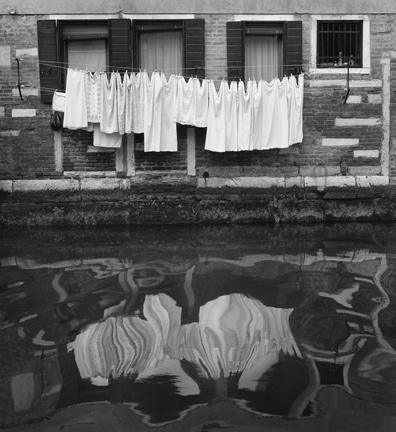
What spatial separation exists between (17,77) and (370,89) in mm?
5575

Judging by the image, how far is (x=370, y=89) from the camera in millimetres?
10625

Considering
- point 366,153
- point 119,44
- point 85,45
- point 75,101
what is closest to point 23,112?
point 75,101

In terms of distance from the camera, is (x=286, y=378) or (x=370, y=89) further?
(x=370, y=89)

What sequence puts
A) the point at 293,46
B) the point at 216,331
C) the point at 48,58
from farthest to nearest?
the point at 293,46, the point at 48,58, the point at 216,331

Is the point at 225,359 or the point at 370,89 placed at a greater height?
the point at 370,89

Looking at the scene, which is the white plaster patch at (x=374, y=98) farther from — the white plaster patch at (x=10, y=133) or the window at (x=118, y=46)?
the white plaster patch at (x=10, y=133)

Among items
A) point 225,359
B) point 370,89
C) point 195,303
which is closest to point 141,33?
point 370,89

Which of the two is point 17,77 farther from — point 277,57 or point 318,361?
point 318,361

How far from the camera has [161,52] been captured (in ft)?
34.5

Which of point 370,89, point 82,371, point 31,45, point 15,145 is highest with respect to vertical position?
point 31,45

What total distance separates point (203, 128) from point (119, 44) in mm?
1825

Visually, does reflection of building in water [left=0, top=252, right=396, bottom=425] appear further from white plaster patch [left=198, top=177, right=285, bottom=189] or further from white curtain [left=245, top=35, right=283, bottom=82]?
white curtain [left=245, top=35, right=283, bottom=82]

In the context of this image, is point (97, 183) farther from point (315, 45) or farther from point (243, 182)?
point (315, 45)

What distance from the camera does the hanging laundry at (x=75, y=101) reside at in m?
9.90
